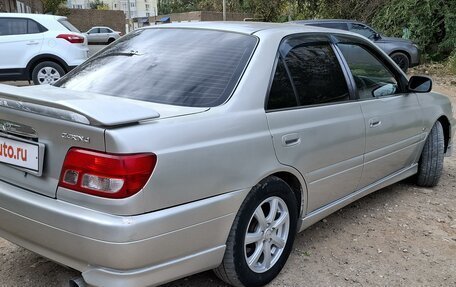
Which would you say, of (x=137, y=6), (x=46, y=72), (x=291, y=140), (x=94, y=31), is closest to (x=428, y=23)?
(x=46, y=72)

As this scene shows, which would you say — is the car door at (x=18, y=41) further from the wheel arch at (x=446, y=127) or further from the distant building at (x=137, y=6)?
the distant building at (x=137, y=6)

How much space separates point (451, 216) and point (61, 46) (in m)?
8.52

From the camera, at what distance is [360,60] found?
3.84m

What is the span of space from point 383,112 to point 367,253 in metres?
1.13

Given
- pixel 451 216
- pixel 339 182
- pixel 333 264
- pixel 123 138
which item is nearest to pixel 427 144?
pixel 451 216

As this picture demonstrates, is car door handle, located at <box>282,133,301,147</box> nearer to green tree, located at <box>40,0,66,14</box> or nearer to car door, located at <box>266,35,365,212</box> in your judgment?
car door, located at <box>266,35,365,212</box>

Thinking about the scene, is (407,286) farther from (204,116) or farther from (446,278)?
(204,116)

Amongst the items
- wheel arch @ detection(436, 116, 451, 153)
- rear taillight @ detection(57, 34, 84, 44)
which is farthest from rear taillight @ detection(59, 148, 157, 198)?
rear taillight @ detection(57, 34, 84, 44)

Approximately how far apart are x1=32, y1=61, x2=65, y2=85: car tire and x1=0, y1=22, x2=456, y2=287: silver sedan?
7.31 meters

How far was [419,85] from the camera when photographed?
4.26 metres

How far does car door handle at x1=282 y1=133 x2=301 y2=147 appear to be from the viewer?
2.86 meters

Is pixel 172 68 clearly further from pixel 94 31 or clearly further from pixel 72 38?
pixel 94 31

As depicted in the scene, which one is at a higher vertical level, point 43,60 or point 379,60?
point 379,60

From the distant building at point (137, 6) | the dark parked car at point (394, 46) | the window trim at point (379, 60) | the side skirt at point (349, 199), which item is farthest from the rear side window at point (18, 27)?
the distant building at point (137, 6)
